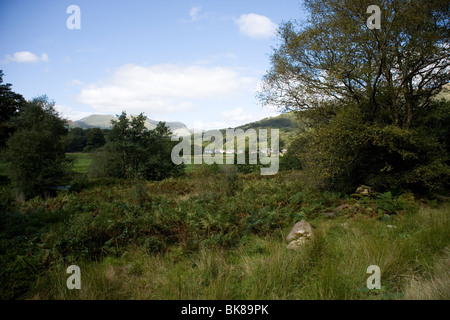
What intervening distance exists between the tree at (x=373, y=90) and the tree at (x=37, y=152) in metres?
19.4

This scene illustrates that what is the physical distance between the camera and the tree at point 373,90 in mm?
8734

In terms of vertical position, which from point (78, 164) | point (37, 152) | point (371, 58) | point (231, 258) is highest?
point (371, 58)

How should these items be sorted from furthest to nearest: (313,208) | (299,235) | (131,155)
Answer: (131,155), (313,208), (299,235)

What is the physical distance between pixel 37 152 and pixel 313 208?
21.4 m

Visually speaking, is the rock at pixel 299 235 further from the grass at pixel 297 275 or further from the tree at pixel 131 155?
the tree at pixel 131 155

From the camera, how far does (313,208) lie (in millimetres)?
7250

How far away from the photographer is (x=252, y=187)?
1266 centimetres

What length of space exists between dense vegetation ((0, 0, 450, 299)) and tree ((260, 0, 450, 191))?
6 cm
